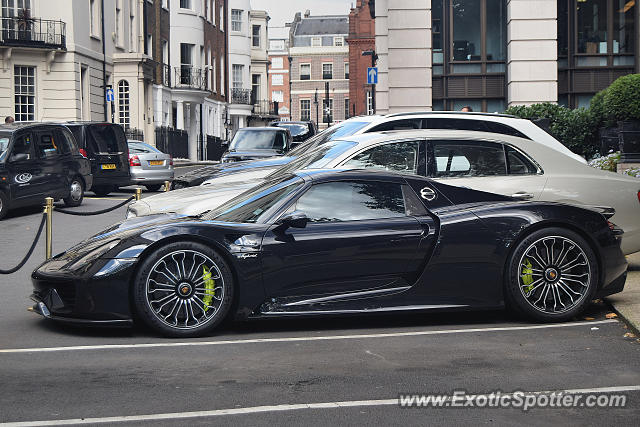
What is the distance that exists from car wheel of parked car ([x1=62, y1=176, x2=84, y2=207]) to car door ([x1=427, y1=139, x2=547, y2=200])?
13.0m

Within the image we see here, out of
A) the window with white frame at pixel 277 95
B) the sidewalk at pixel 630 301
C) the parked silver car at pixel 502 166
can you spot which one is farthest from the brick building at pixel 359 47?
the parked silver car at pixel 502 166

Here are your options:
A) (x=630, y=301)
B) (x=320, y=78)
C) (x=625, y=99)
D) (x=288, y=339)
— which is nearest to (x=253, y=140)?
(x=625, y=99)

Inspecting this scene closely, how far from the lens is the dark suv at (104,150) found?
2347 cm

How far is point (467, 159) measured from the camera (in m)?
9.04

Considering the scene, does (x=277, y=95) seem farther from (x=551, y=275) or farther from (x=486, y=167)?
(x=551, y=275)

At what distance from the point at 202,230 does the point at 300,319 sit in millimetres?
1254

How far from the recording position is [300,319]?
789 cm

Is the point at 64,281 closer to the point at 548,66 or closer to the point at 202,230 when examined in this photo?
the point at 202,230


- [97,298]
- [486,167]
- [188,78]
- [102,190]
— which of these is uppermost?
[188,78]

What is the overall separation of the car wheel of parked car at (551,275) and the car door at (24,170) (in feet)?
42.2

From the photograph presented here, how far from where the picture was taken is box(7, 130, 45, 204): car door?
59.5 ft

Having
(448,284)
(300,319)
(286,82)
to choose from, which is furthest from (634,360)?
(286,82)

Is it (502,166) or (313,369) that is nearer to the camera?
(313,369)

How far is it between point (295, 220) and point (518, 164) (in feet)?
9.48
